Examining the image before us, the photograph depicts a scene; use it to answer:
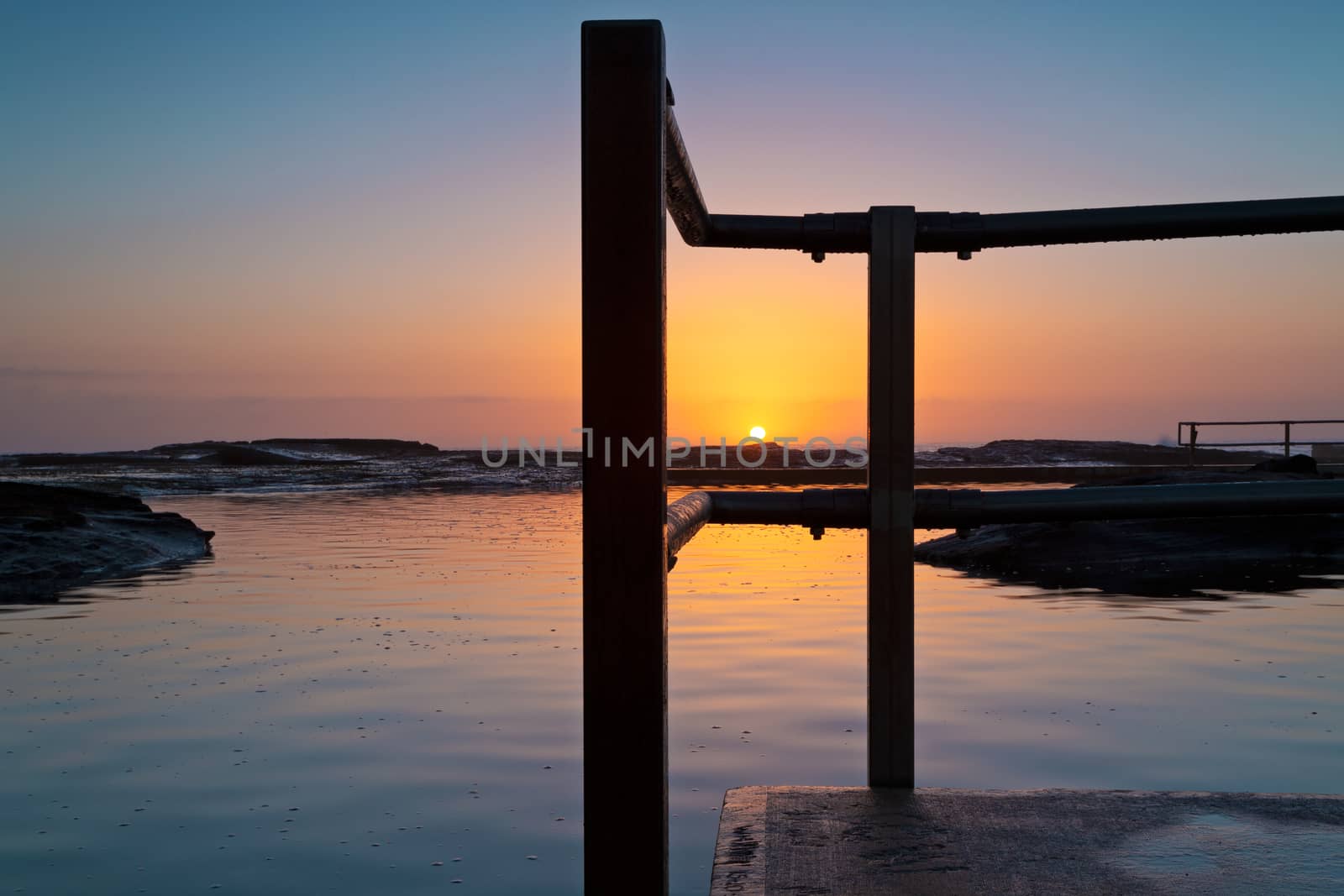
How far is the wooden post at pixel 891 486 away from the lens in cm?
178

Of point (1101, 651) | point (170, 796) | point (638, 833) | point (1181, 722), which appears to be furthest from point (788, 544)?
point (638, 833)

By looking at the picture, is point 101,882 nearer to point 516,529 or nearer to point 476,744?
point 476,744

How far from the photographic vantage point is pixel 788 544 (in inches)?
368

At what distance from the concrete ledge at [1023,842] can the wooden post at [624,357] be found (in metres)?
0.58

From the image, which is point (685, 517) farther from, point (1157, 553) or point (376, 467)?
point (376, 467)

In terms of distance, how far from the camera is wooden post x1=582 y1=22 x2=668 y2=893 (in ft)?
3.30

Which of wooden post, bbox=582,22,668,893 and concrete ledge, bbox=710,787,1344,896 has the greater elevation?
wooden post, bbox=582,22,668,893

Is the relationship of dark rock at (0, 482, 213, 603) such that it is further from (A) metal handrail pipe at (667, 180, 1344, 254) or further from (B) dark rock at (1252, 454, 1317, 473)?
(B) dark rock at (1252, 454, 1317, 473)

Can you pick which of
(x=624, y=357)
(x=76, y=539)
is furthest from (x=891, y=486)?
(x=76, y=539)

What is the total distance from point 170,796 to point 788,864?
2.19 m

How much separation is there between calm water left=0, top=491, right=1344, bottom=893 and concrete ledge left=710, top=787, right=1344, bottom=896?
63cm

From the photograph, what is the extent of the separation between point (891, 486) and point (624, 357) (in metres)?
0.88

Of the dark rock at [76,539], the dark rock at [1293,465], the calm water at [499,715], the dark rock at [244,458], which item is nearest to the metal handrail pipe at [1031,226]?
the calm water at [499,715]

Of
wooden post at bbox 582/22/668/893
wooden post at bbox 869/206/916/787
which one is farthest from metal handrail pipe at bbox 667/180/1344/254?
wooden post at bbox 582/22/668/893
